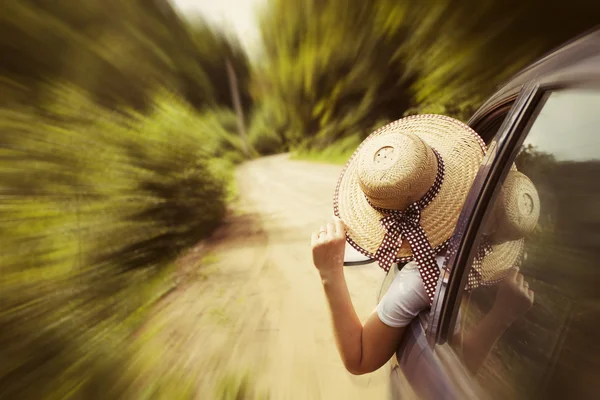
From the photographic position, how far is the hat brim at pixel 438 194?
1.17m

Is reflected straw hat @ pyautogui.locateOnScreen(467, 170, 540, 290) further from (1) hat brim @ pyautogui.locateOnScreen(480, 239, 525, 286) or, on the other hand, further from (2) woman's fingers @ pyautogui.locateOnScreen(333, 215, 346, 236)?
(2) woman's fingers @ pyautogui.locateOnScreen(333, 215, 346, 236)

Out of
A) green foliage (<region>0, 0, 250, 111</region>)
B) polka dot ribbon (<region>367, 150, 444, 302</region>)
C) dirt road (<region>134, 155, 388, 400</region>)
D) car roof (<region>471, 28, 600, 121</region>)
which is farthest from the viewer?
green foliage (<region>0, 0, 250, 111</region>)

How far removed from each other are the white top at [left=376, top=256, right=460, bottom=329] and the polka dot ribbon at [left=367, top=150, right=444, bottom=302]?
0.02 meters

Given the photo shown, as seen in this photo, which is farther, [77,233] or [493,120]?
[77,233]

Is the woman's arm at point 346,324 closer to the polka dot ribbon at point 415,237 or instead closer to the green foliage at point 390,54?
the polka dot ribbon at point 415,237

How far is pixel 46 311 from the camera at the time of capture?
10.3 feet

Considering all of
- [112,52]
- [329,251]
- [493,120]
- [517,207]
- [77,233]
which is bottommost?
[77,233]

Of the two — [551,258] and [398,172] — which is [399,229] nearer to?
[398,172]

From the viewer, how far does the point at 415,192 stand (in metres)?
1.15

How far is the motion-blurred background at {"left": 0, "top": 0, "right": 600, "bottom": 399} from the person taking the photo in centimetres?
302

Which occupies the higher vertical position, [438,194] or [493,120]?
[493,120]

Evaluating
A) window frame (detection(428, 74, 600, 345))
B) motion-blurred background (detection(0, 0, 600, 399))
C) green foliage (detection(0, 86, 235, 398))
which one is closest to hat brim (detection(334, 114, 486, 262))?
window frame (detection(428, 74, 600, 345))

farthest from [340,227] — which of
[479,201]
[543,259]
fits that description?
[543,259]

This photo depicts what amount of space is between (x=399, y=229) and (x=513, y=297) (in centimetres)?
35
